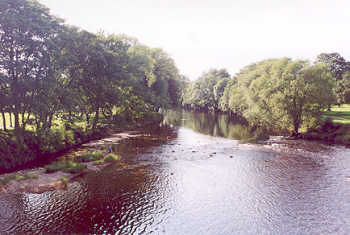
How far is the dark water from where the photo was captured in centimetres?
1989

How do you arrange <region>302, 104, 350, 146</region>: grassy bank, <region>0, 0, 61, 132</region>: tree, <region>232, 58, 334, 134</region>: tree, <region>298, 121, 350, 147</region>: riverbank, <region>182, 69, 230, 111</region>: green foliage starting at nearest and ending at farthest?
<region>0, 0, 61, 132</region>: tree → <region>298, 121, 350, 147</region>: riverbank → <region>302, 104, 350, 146</region>: grassy bank → <region>232, 58, 334, 134</region>: tree → <region>182, 69, 230, 111</region>: green foliage

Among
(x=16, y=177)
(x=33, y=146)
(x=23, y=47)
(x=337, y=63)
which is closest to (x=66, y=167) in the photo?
(x=16, y=177)

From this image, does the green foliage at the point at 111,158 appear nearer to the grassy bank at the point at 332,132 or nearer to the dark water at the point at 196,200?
the dark water at the point at 196,200

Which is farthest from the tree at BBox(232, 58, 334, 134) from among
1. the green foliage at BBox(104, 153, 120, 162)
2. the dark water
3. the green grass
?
the green grass

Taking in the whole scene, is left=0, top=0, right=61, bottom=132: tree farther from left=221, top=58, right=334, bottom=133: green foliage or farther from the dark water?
left=221, top=58, right=334, bottom=133: green foliage

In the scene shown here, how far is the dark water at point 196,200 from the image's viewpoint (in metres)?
19.9

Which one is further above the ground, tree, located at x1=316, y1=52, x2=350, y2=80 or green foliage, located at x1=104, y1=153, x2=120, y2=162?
tree, located at x1=316, y1=52, x2=350, y2=80

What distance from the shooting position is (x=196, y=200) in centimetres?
2506

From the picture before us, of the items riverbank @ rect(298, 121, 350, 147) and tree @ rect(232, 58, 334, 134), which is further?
tree @ rect(232, 58, 334, 134)

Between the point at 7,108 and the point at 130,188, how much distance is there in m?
24.4

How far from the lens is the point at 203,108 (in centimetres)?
18350

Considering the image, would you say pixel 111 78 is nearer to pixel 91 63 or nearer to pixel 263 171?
pixel 91 63

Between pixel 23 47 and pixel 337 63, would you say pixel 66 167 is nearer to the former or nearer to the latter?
pixel 23 47

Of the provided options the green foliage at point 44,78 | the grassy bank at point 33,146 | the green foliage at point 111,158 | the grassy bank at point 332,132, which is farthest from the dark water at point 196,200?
the grassy bank at point 332,132
